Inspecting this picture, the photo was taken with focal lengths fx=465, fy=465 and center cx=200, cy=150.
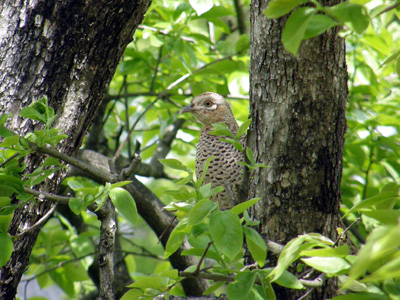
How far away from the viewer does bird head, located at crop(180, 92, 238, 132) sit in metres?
3.63

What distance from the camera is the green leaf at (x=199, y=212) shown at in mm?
1230

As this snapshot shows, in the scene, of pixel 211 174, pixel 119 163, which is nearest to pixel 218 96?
pixel 211 174

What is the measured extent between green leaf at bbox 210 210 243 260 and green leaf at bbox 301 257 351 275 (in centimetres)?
21

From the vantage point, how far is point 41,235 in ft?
12.1

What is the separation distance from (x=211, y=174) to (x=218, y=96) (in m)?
0.72

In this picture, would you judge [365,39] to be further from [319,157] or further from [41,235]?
[41,235]

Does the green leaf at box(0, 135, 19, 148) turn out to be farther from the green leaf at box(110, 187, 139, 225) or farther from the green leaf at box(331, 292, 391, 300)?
the green leaf at box(331, 292, 391, 300)

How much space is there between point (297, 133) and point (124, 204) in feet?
2.90

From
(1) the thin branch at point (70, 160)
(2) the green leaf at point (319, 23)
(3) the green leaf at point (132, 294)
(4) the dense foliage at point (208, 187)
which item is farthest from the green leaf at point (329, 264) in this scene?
(1) the thin branch at point (70, 160)

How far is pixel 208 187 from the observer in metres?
1.45

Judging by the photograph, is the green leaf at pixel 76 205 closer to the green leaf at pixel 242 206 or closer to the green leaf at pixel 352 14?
the green leaf at pixel 242 206

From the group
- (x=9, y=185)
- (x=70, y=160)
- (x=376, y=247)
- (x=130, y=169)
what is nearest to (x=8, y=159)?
(x=9, y=185)

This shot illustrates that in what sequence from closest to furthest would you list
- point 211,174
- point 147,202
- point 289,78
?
point 289,78 < point 211,174 < point 147,202

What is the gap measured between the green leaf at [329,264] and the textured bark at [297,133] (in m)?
0.90
